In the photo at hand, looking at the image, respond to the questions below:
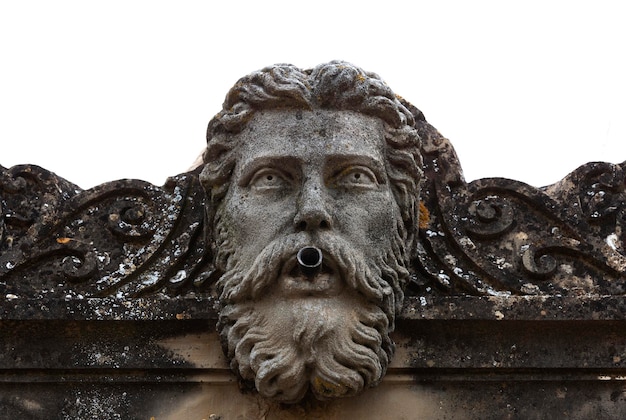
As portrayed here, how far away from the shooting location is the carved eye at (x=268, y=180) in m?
4.83

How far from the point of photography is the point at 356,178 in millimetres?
4832

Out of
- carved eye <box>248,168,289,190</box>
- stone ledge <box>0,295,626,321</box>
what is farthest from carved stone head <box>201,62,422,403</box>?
stone ledge <box>0,295,626,321</box>

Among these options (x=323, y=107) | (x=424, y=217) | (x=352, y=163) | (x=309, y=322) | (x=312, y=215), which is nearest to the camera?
(x=309, y=322)

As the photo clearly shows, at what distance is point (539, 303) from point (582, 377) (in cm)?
36

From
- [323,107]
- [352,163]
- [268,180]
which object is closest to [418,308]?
[352,163]

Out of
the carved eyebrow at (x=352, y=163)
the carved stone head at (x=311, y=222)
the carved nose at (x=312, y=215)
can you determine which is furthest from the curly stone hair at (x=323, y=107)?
the carved nose at (x=312, y=215)

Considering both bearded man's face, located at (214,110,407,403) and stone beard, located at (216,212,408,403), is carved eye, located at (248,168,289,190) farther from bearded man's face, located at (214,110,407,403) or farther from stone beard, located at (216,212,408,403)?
stone beard, located at (216,212,408,403)

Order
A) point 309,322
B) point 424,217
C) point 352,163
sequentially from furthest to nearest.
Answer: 1. point 424,217
2. point 352,163
3. point 309,322

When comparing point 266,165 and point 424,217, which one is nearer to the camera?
point 266,165

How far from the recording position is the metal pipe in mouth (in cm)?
449

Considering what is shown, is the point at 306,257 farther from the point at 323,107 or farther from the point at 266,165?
the point at 323,107

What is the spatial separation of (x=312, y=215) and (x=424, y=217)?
88 cm

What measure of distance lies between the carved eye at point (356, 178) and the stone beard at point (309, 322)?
0.29 m

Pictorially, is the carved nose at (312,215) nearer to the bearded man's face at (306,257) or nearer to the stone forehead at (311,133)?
the bearded man's face at (306,257)
